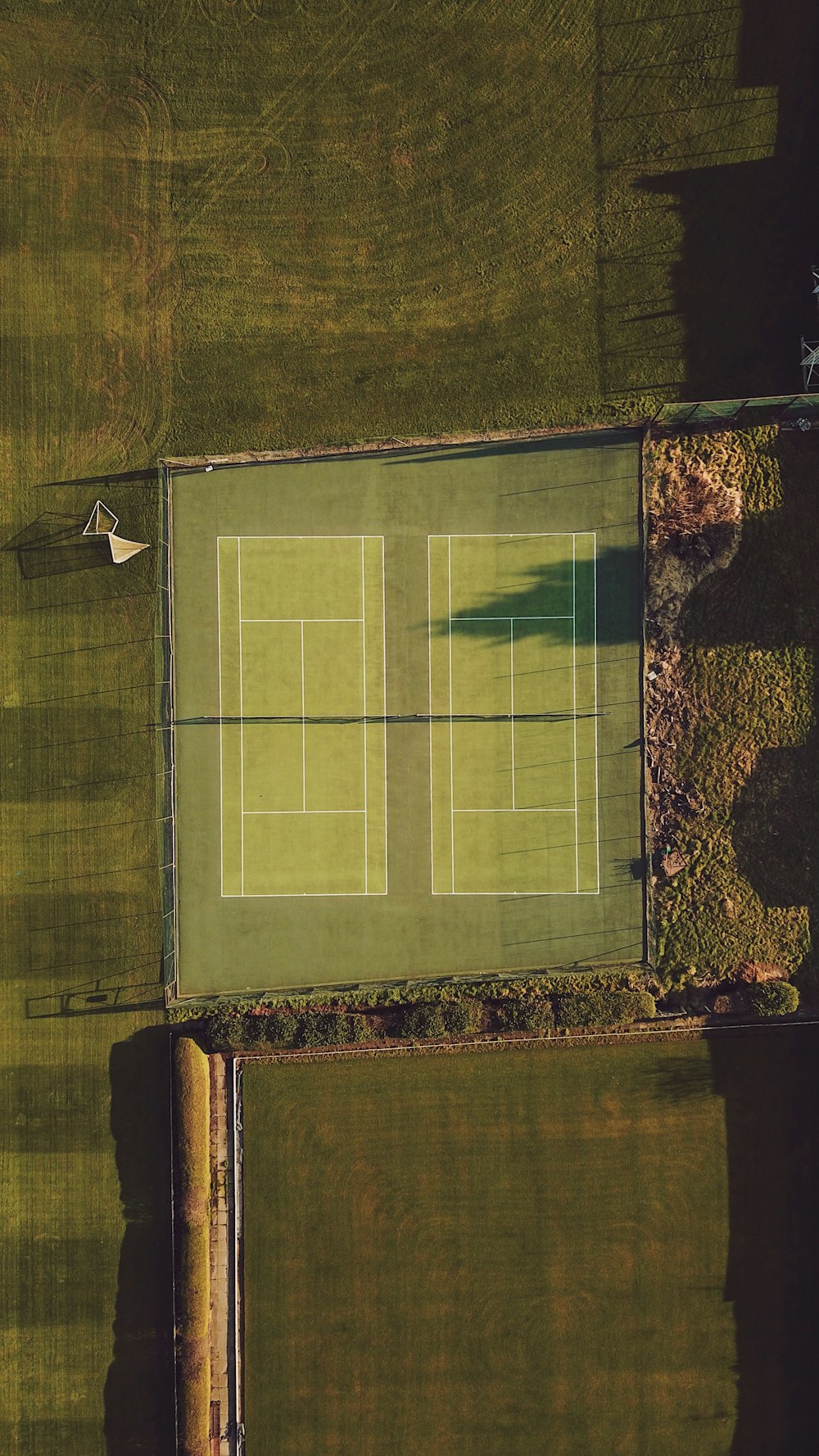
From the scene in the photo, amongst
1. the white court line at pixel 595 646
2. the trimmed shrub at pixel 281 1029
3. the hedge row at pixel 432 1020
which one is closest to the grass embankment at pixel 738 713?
the white court line at pixel 595 646

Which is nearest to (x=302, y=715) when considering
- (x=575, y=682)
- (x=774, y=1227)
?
(x=575, y=682)

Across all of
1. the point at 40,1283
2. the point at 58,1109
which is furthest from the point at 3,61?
the point at 40,1283

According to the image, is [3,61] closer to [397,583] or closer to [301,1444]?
[397,583]

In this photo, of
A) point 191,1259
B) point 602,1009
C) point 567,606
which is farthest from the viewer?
point 567,606

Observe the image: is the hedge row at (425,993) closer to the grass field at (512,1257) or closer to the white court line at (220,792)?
the grass field at (512,1257)

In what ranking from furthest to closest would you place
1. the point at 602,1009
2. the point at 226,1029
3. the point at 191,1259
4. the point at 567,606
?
the point at 567,606 → the point at 602,1009 → the point at 226,1029 → the point at 191,1259

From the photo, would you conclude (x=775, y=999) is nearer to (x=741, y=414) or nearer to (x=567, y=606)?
(x=567, y=606)
